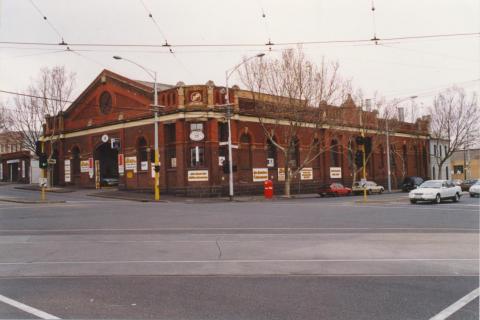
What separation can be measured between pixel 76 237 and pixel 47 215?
8.46 metres

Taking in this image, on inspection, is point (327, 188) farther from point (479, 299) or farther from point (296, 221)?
point (479, 299)

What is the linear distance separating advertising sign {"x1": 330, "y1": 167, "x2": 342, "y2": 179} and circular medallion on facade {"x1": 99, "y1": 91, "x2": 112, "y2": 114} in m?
24.4

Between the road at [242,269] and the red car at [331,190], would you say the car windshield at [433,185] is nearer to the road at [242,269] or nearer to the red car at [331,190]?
the road at [242,269]

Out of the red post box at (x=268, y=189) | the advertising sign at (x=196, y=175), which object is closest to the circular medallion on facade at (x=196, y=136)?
the advertising sign at (x=196, y=175)

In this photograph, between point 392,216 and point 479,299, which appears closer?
point 479,299

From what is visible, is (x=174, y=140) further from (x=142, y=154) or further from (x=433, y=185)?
(x=433, y=185)

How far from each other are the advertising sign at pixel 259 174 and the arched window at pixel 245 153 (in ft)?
2.52

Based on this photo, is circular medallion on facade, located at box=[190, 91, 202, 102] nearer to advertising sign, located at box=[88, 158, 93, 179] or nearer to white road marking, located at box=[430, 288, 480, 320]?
advertising sign, located at box=[88, 158, 93, 179]

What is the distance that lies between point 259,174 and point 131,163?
1174 cm

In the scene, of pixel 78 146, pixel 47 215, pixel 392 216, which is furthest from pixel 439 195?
pixel 78 146

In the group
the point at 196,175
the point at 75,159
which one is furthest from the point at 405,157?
the point at 75,159

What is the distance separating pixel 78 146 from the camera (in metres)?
51.1

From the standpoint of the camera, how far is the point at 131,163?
43750 millimetres

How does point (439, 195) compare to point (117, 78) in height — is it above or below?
below
